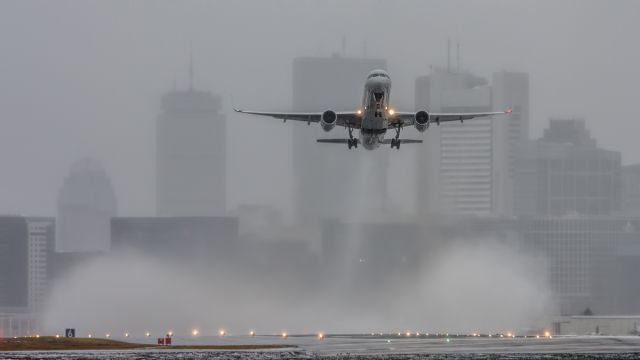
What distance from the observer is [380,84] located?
5059 inches

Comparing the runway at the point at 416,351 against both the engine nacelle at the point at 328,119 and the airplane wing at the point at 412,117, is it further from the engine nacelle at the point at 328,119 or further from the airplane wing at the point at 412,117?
the airplane wing at the point at 412,117

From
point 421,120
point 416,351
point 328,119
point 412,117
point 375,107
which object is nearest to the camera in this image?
point 416,351

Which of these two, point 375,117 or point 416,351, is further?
point 375,117

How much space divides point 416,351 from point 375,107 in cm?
2402

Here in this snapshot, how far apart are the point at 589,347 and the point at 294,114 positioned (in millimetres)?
38071

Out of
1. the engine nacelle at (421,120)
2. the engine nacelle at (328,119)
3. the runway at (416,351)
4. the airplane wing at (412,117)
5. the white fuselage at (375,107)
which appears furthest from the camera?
the airplane wing at (412,117)

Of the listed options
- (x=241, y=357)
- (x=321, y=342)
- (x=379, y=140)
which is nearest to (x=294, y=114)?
(x=379, y=140)

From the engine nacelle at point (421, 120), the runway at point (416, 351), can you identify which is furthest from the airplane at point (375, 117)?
the runway at point (416, 351)

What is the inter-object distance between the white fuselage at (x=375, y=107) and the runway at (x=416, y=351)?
2051 cm

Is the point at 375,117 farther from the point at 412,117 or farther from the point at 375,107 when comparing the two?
the point at 412,117

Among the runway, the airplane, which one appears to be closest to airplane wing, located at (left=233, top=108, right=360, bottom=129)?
the airplane

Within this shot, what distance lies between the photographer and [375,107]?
131625mm

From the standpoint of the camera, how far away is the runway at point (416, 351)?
380 feet

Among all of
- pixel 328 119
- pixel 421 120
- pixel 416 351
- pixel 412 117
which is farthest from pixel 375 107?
pixel 416 351
